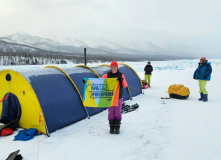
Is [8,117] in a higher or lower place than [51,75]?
lower

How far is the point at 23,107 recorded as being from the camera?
5.98 m

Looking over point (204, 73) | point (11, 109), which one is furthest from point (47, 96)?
point (204, 73)

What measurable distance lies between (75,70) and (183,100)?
5613mm

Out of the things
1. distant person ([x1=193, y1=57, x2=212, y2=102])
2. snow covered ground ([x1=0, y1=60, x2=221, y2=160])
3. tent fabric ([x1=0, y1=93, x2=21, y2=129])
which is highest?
distant person ([x1=193, y1=57, x2=212, y2=102])

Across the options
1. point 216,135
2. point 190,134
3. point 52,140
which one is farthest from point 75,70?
point 216,135

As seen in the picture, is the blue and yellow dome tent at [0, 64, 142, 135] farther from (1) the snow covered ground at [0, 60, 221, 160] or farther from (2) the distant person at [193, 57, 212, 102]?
(2) the distant person at [193, 57, 212, 102]

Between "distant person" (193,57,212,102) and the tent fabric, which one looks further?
"distant person" (193,57,212,102)

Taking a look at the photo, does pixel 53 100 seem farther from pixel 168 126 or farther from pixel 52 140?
pixel 168 126

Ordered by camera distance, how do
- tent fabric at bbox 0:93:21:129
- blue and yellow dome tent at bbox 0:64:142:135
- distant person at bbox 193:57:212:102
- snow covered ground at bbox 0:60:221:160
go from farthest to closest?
distant person at bbox 193:57:212:102 → tent fabric at bbox 0:93:21:129 → blue and yellow dome tent at bbox 0:64:142:135 → snow covered ground at bbox 0:60:221:160

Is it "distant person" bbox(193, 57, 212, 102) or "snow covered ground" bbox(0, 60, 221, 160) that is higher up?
"distant person" bbox(193, 57, 212, 102)

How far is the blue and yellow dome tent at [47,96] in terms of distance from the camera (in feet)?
18.5

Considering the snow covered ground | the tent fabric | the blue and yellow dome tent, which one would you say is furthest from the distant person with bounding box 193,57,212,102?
the tent fabric

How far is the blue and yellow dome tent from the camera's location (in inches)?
222

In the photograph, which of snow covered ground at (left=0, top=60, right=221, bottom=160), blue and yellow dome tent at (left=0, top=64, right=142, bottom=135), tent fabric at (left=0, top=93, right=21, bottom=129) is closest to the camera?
snow covered ground at (left=0, top=60, right=221, bottom=160)
